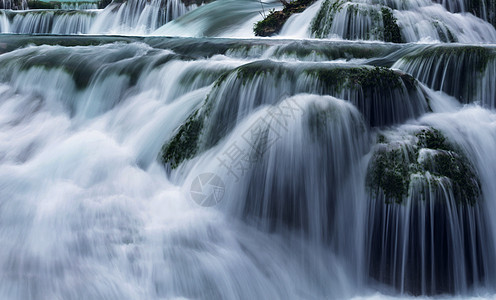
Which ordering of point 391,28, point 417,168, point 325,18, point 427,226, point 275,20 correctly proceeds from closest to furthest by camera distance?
1. point 427,226
2. point 417,168
3. point 391,28
4. point 325,18
5. point 275,20

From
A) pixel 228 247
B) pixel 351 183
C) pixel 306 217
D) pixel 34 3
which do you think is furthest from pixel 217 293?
pixel 34 3

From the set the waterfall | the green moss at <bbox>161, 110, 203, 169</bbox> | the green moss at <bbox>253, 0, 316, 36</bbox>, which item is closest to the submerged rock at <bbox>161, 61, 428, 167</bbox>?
the green moss at <bbox>161, 110, 203, 169</bbox>

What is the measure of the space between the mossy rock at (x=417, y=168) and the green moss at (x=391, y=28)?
192 inches

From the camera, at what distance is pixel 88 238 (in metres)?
4.57

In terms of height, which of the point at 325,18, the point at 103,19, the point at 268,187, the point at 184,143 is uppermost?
the point at 103,19

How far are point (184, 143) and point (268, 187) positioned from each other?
1.35m

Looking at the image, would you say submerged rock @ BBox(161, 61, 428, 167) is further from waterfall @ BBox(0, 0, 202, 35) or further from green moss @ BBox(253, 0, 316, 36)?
waterfall @ BBox(0, 0, 202, 35)

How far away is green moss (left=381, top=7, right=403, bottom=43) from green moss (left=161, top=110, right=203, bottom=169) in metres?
5.11

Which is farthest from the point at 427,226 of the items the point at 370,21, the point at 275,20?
the point at 275,20

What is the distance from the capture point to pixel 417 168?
4551 mm

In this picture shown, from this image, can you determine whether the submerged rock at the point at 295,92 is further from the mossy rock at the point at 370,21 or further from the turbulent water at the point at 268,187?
the mossy rock at the point at 370,21

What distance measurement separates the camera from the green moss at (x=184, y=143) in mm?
5531

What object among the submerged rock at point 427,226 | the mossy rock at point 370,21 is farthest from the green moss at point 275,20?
the submerged rock at point 427,226

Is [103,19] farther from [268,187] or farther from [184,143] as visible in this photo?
[268,187]
